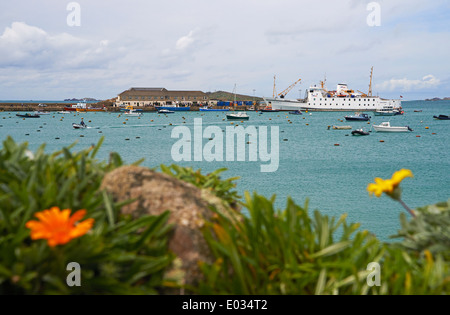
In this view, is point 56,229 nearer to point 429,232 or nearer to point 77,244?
point 77,244

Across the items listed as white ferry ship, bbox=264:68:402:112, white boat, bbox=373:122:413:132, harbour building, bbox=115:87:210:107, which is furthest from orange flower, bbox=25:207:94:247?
harbour building, bbox=115:87:210:107

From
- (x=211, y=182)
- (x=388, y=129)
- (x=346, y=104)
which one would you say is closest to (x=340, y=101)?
(x=346, y=104)

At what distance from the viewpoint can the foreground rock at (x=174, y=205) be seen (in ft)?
6.98

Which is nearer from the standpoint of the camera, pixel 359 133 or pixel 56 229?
pixel 56 229

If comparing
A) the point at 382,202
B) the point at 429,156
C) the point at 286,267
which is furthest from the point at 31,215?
the point at 429,156

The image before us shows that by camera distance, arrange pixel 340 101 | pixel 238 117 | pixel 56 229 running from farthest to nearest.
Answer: pixel 340 101 → pixel 238 117 → pixel 56 229

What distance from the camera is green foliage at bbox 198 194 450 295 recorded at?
210 centimetres

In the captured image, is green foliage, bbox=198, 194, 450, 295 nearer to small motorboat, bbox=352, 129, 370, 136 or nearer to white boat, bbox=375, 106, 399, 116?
small motorboat, bbox=352, 129, 370, 136

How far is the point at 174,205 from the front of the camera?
89.4 inches

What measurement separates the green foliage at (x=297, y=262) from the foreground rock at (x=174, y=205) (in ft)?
0.26

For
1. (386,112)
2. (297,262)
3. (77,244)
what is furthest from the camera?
(386,112)

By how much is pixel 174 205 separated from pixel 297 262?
821 millimetres

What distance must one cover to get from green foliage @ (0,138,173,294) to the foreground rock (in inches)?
3.4

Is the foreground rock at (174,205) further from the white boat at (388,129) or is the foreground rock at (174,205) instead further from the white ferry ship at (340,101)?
the white ferry ship at (340,101)
